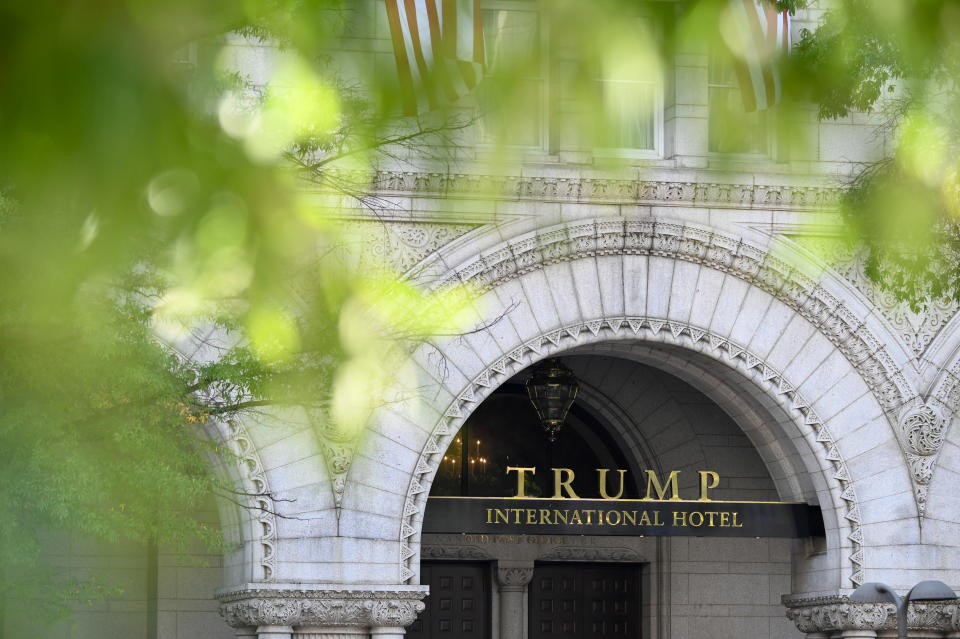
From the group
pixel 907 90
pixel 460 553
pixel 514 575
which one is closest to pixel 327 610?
pixel 460 553

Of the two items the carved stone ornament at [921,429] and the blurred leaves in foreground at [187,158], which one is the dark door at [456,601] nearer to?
the carved stone ornament at [921,429]

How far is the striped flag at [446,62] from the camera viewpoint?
4023 mm

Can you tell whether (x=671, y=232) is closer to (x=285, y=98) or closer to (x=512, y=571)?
(x=512, y=571)

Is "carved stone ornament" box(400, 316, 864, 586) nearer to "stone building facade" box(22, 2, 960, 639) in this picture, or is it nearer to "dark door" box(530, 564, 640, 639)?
"stone building facade" box(22, 2, 960, 639)

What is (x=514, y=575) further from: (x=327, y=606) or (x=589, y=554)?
(x=327, y=606)

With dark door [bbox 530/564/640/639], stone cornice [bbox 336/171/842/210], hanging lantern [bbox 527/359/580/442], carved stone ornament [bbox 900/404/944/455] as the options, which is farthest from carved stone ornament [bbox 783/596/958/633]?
stone cornice [bbox 336/171/842/210]

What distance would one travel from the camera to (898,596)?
49.7 feet

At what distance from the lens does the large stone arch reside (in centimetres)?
1505

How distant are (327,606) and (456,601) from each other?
4558 millimetres

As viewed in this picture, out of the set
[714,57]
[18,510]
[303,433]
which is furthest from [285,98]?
[303,433]

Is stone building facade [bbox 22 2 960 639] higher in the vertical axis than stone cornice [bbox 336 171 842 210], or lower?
lower

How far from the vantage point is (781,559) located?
1905 cm

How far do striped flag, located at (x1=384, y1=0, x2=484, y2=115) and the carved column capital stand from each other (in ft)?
47.9

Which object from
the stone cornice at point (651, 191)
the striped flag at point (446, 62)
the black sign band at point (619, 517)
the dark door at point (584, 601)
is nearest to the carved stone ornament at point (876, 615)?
the black sign band at point (619, 517)
